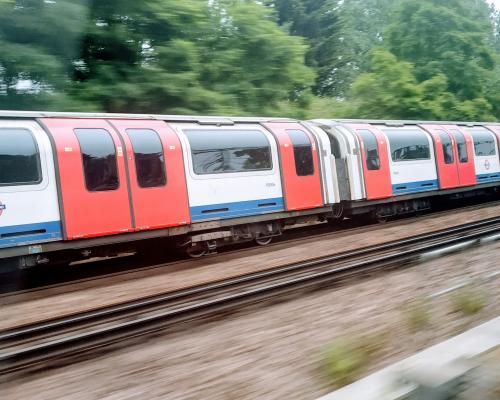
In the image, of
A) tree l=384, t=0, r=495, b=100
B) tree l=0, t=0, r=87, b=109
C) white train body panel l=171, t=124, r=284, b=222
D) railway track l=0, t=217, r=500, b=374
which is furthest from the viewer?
tree l=384, t=0, r=495, b=100

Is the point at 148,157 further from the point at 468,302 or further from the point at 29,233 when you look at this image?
the point at 468,302

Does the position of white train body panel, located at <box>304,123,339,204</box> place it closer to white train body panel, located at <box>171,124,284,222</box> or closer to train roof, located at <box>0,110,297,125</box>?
train roof, located at <box>0,110,297,125</box>

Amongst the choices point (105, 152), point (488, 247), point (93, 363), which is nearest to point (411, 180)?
point (488, 247)

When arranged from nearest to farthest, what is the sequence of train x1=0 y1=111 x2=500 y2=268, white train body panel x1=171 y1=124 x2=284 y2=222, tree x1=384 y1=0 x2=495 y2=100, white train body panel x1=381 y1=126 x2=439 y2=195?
train x1=0 y1=111 x2=500 y2=268 < white train body panel x1=171 y1=124 x2=284 y2=222 < white train body panel x1=381 y1=126 x2=439 y2=195 < tree x1=384 y1=0 x2=495 y2=100

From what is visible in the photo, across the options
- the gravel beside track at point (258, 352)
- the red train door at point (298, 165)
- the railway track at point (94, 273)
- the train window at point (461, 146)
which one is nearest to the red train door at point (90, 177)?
the railway track at point (94, 273)

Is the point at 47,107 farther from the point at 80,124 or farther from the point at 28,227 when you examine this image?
the point at 28,227

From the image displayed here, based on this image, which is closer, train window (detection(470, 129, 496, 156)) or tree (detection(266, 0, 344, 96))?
train window (detection(470, 129, 496, 156))

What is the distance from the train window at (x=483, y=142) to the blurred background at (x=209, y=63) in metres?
5.61

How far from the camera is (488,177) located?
20.5 metres

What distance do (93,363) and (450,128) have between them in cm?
1669

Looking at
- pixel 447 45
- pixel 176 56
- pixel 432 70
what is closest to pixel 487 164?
pixel 432 70

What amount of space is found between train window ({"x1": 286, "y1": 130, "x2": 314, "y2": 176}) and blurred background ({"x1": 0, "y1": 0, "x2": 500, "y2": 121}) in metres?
3.64

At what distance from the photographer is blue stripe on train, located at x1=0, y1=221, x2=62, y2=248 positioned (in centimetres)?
880

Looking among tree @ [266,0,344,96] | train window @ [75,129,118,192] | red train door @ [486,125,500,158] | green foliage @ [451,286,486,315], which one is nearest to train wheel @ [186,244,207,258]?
train window @ [75,129,118,192]
